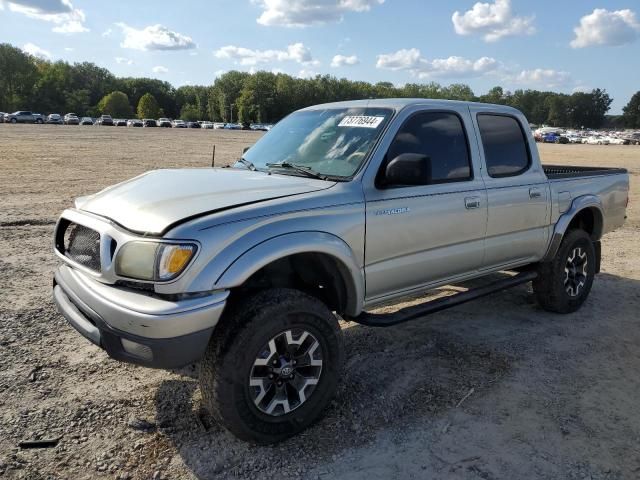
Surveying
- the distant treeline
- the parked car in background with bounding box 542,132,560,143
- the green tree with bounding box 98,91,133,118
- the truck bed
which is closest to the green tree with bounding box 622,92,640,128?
the distant treeline

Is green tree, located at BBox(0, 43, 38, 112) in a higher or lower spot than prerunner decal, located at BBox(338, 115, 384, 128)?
higher

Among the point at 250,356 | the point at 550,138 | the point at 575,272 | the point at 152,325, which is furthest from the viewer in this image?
the point at 550,138

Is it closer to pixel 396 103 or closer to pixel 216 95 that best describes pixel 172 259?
pixel 396 103

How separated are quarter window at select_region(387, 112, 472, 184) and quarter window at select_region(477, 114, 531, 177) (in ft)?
0.97

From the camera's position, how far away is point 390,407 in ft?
12.0

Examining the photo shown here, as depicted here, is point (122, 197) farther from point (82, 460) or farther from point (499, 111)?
point (499, 111)

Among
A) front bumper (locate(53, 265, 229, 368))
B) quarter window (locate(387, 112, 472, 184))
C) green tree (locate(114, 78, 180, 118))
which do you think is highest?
green tree (locate(114, 78, 180, 118))

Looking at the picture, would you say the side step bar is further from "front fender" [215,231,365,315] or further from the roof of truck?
the roof of truck

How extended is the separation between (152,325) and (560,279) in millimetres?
4246

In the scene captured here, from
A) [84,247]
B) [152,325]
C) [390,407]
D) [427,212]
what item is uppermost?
[427,212]

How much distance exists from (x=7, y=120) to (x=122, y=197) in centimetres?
7856

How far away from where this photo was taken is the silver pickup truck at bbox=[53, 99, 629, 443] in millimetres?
2869

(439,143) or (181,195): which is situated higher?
(439,143)

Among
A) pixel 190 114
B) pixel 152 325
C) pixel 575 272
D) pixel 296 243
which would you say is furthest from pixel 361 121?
pixel 190 114
